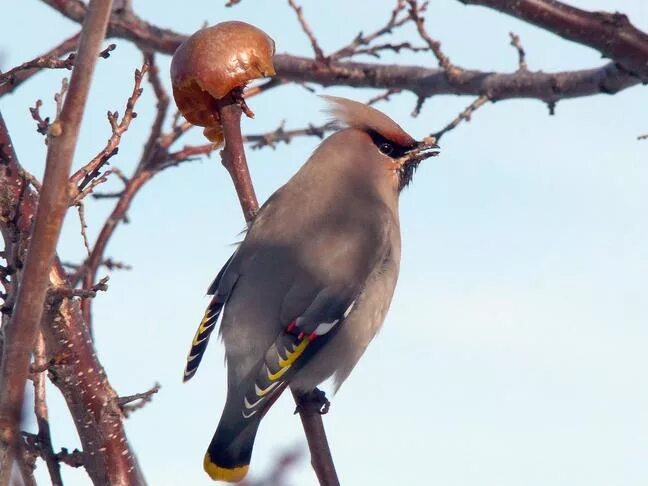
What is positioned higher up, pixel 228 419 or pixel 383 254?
pixel 383 254

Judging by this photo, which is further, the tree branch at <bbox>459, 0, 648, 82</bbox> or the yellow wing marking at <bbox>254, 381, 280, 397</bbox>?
the yellow wing marking at <bbox>254, 381, 280, 397</bbox>

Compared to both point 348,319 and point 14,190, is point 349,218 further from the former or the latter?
point 14,190

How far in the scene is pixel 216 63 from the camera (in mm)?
3275

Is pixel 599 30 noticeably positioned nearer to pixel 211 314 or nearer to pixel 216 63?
pixel 216 63

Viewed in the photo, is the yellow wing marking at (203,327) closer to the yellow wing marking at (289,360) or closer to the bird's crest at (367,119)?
the yellow wing marking at (289,360)

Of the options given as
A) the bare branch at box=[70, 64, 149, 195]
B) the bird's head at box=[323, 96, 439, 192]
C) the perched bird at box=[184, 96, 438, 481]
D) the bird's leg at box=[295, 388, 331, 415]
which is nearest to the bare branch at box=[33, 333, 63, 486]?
the bare branch at box=[70, 64, 149, 195]

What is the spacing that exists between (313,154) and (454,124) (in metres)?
0.68

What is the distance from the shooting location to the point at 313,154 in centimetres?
478

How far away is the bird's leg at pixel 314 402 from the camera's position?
11.0ft

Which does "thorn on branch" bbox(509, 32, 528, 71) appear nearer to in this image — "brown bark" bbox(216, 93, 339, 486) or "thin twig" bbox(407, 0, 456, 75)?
"thin twig" bbox(407, 0, 456, 75)

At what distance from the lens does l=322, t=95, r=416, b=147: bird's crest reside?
15.2 feet

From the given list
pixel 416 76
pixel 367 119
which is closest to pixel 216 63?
pixel 367 119

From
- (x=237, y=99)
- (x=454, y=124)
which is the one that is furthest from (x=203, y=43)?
(x=454, y=124)

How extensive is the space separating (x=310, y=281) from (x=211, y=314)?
0.35 meters
